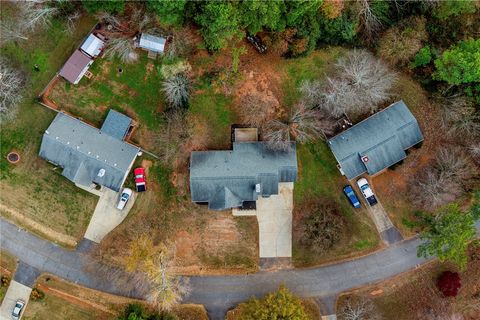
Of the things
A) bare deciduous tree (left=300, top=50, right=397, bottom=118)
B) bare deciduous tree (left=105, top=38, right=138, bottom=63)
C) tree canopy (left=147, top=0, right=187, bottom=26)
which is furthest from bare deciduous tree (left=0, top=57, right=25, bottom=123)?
bare deciduous tree (left=300, top=50, right=397, bottom=118)

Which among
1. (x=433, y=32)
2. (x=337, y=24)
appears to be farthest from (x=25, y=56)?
(x=433, y=32)

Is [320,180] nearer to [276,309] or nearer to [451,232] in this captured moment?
[451,232]

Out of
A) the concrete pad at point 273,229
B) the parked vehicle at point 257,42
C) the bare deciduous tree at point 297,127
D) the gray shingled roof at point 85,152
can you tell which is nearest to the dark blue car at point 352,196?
the concrete pad at point 273,229

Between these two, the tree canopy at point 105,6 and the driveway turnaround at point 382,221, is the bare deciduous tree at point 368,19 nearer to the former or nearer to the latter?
the driveway turnaround at point 382,221

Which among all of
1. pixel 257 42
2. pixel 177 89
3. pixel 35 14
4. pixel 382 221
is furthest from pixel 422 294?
pixel 35 14

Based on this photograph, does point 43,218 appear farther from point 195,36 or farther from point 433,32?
point 433,32

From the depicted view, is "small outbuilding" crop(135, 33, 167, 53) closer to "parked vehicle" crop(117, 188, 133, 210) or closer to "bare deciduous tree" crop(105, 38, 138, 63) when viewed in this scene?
"bare deciduous tree" crop(105, 38, 138, 63)
